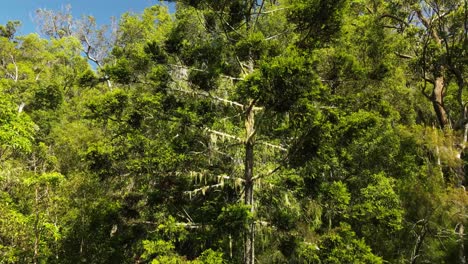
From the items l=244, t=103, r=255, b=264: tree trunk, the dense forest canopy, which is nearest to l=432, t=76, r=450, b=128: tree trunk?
the dense forest canopy

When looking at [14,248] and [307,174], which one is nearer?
[307,174]

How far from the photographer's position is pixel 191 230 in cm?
1018

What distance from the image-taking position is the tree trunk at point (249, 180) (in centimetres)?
881

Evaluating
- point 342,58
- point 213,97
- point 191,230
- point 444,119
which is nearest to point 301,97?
point 342,58

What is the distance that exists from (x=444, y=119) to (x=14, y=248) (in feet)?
48.4

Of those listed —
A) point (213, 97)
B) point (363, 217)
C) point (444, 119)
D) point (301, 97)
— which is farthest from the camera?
point (444, 119)

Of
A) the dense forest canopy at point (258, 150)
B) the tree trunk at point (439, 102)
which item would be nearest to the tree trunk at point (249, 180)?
the dense forest canopy at point (258, 150)

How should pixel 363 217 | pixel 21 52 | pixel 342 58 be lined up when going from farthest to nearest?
pixel 21 52
pixel 363 217
pixel 342 58

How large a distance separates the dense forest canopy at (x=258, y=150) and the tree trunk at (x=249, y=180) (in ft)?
0.11

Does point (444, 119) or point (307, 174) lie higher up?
point (444, 119)

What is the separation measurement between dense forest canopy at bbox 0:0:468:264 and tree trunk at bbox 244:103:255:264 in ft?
0.11

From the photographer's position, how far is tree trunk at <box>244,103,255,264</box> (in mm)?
8812

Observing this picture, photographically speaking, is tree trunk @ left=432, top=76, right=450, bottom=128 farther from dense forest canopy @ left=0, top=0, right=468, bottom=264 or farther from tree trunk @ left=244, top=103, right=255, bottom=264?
tree trunk @ left=244, top=103, right=255, bottom=264

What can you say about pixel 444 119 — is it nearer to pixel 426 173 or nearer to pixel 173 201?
pixel 426 173
